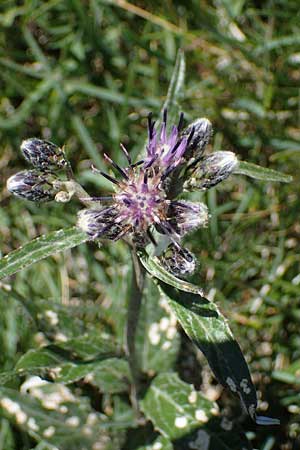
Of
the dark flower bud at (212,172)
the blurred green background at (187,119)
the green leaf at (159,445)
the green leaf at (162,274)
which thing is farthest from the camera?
the blurred green background at (187,119)

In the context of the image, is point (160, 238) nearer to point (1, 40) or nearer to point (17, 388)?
point (17, 388)

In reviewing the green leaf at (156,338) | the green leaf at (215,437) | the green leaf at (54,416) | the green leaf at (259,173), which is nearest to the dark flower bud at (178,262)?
the green leaf at (259,173)

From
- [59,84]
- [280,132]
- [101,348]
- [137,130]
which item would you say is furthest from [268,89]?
[101,348]

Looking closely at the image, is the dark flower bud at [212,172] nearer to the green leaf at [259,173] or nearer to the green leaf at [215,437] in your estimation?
the green leaf at [259,173]

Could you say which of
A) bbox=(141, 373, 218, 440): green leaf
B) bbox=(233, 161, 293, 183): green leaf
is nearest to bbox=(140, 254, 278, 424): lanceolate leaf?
bbox=(233, 161, 293, 183): green leaf

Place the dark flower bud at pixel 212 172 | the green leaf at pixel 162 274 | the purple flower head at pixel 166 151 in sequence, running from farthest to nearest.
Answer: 1. the dark flower bud at pixel 212 172
2. the purple flower head at pixel 166 151
3. the green leaf at pixel 162 274

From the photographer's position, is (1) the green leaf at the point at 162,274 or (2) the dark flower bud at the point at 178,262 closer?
(1) the green leaf at the point at 162,274

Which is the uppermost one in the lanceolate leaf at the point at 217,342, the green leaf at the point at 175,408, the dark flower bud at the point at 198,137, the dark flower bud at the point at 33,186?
the dark flower bud at the point at 198,137

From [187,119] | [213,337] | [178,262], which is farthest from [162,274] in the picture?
[187,119]
